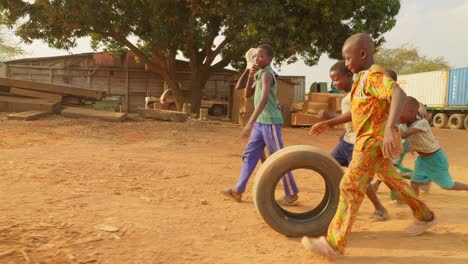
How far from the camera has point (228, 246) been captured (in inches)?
114

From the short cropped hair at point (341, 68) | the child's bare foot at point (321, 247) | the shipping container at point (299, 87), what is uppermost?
the shipping container at point (299, 87)

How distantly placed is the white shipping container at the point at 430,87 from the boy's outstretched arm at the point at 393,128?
2148cm

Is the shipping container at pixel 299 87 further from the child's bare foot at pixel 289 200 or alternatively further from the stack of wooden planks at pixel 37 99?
the child's bare foot at pixel 289 200

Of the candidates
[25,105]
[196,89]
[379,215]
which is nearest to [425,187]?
[379,215]

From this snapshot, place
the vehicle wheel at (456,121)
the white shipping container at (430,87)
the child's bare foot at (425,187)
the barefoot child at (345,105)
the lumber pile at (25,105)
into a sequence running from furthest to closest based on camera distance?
the white shipping container at (430,87) → the vehicle wheel at (456,121) → the lumber pile at (25,105) → the child's bare foot at (425,187) → the barefoot child at (345,105)

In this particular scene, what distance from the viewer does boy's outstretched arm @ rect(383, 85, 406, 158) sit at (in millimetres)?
2383

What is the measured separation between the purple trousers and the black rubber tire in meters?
0.63

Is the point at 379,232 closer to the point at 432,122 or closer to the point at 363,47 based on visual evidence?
the point at 363,47

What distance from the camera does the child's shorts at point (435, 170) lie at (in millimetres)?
4091

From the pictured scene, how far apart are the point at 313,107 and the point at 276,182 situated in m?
12.5

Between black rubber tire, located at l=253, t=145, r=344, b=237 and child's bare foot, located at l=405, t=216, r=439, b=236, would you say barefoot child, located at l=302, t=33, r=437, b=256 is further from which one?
child's bare foot, located at l=405, t=216, r=439, b=236

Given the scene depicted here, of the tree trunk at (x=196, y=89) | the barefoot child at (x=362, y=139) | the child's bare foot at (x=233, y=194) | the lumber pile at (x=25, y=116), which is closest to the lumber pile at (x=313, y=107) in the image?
the tree trunk at (x=196, y=89)

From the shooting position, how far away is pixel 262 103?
385cm

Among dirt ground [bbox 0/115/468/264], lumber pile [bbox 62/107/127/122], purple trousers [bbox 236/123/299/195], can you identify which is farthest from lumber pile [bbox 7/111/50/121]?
purple trousers [bbox 236/123/299/195]
